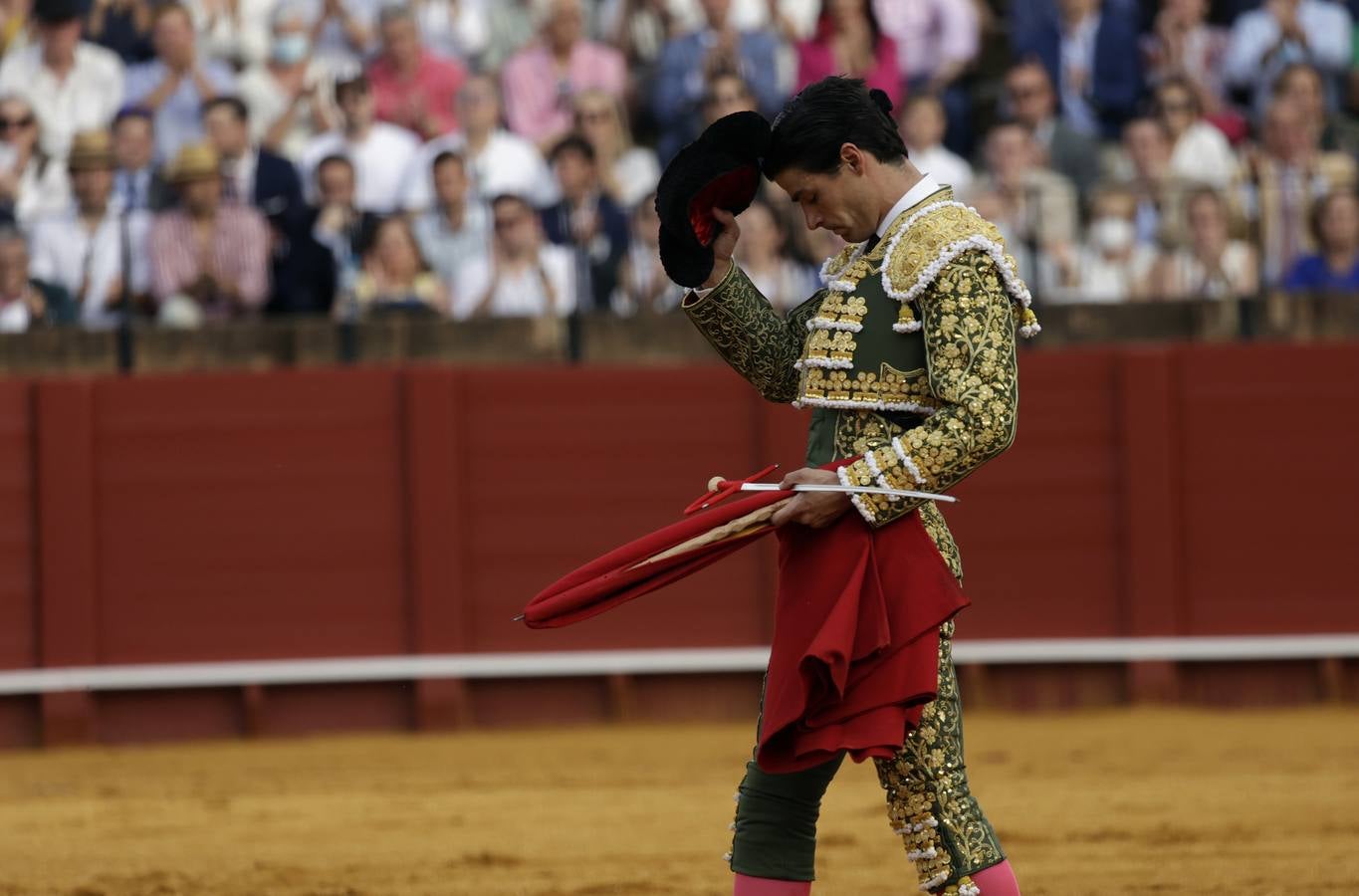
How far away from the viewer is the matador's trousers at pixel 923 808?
2906 mm

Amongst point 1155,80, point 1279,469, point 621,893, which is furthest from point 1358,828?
point 1155,80

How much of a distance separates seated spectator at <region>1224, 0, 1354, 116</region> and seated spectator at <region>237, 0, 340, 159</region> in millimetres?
3455

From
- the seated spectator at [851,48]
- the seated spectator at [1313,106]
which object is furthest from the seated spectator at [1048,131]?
the seated spectator at [1313,106]

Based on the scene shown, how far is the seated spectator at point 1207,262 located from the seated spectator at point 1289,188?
8 centimetres

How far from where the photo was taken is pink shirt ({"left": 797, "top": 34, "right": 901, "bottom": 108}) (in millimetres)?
8008

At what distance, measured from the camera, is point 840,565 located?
2.92 metres

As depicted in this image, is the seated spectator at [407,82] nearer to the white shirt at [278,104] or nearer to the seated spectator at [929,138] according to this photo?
the white shirt at [278,104]

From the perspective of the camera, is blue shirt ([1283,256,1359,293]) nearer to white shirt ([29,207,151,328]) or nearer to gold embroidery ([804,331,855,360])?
white shirt ([29,207,151,328])


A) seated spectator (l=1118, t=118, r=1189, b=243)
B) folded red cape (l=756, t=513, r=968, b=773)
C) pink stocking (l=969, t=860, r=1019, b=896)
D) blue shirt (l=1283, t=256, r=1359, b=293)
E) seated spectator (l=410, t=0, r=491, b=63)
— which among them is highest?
seated spectator (l=410, t=0, r=491, b=63)

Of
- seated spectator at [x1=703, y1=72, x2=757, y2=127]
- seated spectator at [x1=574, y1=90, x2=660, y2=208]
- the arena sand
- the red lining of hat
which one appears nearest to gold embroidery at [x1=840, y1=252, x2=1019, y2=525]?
the red lining of hat

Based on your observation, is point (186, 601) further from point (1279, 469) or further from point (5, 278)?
point (1279, 469)

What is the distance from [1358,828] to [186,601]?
3928 mm

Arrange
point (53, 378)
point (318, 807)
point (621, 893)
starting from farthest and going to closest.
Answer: point (53, 378) < point (318, 807) < point (621, 893)

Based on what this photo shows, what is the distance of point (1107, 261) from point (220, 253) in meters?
3.05
